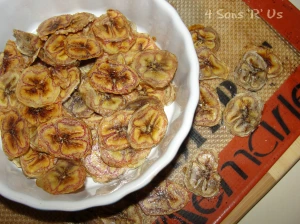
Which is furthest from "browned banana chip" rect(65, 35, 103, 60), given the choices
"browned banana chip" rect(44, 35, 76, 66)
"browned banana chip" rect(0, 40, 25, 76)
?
"browned banana chip" rect(0, 40, 25, 76)

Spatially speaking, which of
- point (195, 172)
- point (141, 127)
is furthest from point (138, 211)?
point (141, 127)

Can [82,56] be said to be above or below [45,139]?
above

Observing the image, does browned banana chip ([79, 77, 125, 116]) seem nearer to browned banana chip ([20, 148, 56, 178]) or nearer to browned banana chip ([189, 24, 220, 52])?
browned banana chip ([20, 148, 56, 178])

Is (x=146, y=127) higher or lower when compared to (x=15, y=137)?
higher

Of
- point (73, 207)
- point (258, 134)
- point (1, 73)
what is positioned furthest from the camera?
point (258, 134)

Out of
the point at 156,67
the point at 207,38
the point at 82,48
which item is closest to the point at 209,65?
the point at 207,38

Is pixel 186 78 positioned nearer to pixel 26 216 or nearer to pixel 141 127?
pixel 141 127

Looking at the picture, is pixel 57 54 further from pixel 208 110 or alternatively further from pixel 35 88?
pixel 208 110
